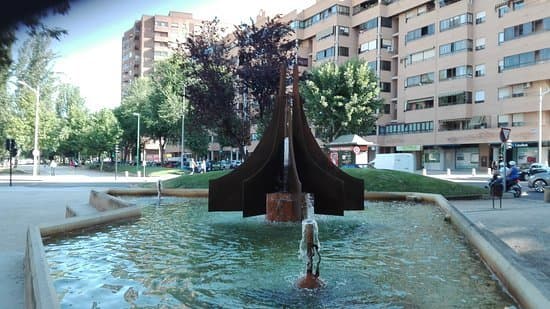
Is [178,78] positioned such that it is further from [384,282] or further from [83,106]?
[384,282]

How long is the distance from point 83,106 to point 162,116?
2202 centimetres

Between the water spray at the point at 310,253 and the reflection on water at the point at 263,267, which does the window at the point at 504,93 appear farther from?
the water spray at the point at 310,253

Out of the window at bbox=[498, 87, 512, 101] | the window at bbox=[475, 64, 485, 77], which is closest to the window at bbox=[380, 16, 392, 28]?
the window at bbox=[475, 64, 485, 77]

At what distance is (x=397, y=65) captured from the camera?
69.6 m

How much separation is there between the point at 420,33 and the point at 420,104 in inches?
357

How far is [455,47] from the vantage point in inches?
2339

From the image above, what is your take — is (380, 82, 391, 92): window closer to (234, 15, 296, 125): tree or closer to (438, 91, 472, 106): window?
(438, 91, 472, 106): window

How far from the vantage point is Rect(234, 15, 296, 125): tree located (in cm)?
Result: 2511

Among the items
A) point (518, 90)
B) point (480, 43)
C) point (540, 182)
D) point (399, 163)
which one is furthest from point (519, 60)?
point (540, 182)

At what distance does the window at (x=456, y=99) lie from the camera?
58.2 metres

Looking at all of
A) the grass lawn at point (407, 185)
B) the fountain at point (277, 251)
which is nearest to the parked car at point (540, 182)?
the grass lawn at point (407, 185)

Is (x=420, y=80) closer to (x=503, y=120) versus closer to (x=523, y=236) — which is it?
(x=503, y=120)

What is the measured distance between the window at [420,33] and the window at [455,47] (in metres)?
Result: 2.72

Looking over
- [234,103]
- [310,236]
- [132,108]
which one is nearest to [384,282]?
[310,236]
